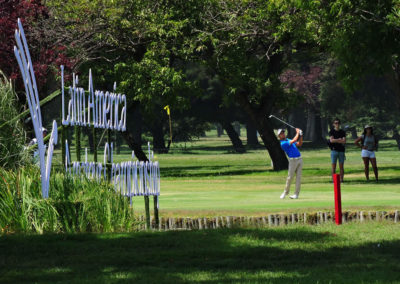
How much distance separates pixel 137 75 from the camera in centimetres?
3331

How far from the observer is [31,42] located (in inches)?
1237

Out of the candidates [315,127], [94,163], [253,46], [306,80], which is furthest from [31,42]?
[315,127]

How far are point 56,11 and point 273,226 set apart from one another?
21.3m

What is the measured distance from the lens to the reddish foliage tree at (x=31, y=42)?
2848 cm

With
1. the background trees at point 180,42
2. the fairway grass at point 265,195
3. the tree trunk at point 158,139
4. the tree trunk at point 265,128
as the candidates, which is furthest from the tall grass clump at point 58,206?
the tree trunk at point 158,139

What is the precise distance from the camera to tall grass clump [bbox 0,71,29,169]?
15.0 metres

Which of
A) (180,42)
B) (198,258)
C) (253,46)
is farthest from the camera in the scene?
(253,46)

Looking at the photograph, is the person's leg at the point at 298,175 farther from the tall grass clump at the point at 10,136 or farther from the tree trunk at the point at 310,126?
the tree trunk at the point at 310,126

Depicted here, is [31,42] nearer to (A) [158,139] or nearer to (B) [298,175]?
(B) [298,175]

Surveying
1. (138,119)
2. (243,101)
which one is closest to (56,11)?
(243,101)

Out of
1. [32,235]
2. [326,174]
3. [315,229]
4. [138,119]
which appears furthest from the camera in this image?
[138,119]

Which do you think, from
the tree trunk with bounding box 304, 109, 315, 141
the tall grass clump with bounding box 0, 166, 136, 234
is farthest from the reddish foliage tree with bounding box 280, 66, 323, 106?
the tall grass clump with bounding box 0, 166, 136, 234

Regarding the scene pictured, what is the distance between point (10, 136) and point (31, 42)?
16.8 m

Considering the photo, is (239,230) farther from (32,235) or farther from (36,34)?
(36,34)
